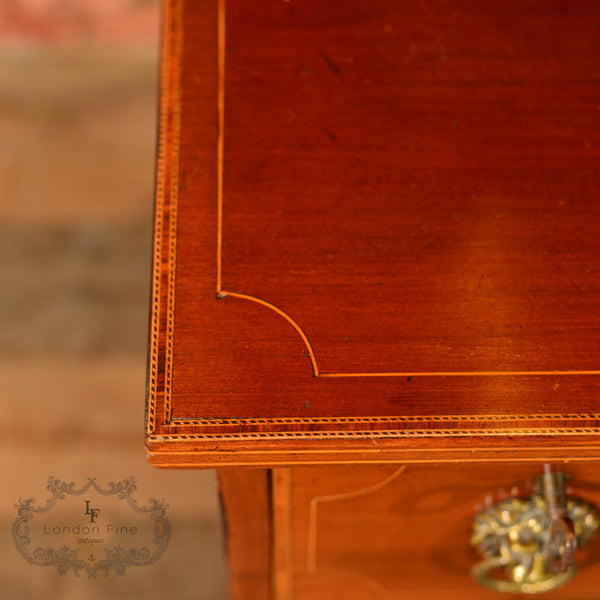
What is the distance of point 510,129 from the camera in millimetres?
817

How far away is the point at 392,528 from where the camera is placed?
0.88m

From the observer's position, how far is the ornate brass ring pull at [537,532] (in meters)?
0.76

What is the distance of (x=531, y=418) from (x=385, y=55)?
1.59ft

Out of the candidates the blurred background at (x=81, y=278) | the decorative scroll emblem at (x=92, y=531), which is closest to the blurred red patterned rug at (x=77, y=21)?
the blurred background at (x=81, y=278)

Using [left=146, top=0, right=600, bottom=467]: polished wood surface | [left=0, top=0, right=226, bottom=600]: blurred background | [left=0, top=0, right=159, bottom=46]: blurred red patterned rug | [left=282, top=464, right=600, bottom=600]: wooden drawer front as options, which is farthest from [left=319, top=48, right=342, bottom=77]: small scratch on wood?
[left=0, top=0, right=159, bottom=46]: blurred red patterned rug

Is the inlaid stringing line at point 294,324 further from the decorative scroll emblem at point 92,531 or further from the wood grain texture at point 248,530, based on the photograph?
the decorative scroll emblem at point 92,531

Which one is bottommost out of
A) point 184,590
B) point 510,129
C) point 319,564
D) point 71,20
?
point 184,590

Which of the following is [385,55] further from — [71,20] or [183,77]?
[71,20]

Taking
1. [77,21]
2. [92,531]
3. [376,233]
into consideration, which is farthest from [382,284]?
[77,21]

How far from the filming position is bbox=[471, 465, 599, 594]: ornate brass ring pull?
29.9 inches

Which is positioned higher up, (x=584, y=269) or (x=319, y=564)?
(x=584, y=269)

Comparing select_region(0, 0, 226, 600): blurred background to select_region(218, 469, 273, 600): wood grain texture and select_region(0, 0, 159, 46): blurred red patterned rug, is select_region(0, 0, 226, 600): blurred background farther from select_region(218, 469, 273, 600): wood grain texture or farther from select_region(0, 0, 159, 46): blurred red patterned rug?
select_region(218, 469, 273, 600): wood grain texture

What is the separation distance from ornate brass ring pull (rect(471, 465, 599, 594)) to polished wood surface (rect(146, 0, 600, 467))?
5.2 inches

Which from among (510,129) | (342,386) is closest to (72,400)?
(342,386)
